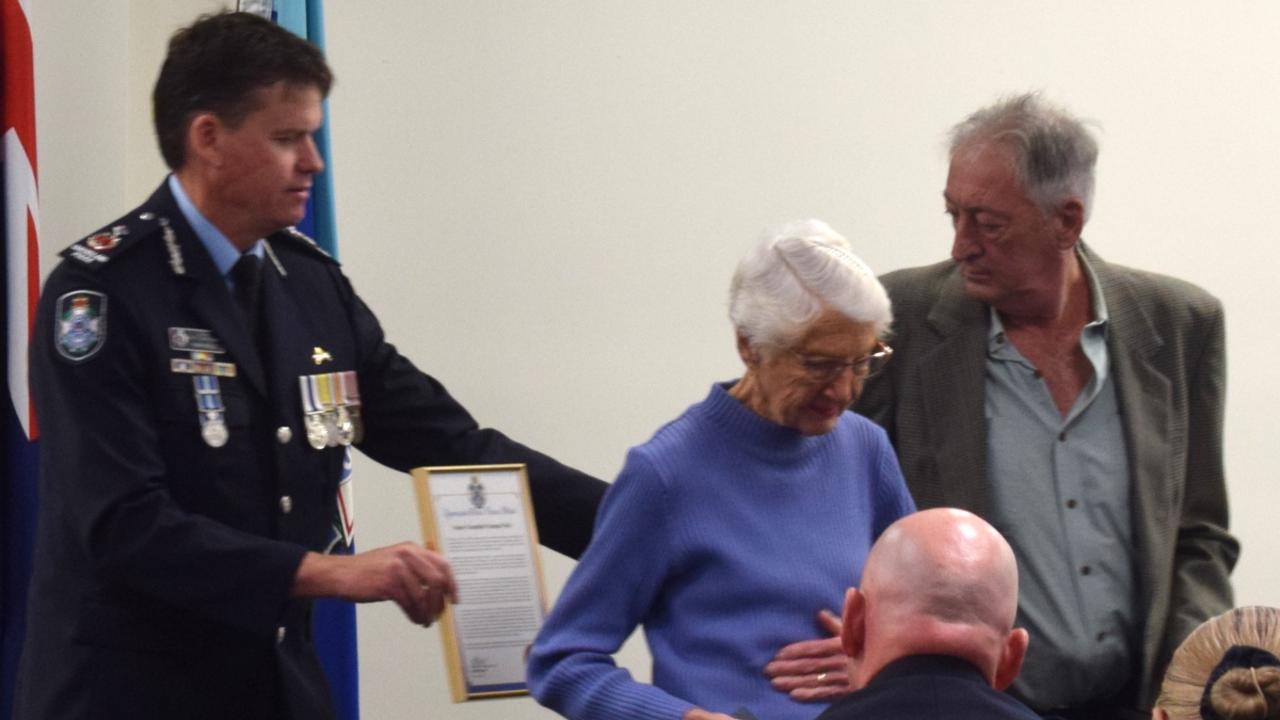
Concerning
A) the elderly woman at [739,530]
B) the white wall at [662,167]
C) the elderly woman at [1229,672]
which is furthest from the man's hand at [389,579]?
the white wall at [662,167]

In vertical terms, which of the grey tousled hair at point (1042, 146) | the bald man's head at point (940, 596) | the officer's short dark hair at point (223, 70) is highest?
the officer's short dark hair at point (223, 70)

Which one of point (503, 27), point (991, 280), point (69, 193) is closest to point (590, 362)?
point (503, 27)

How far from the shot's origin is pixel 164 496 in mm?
2135

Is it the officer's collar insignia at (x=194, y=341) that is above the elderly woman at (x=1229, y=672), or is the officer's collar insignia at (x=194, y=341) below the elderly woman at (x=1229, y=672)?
above

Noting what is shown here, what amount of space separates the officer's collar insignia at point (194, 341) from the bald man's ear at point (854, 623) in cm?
100

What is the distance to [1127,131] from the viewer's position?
411 cm

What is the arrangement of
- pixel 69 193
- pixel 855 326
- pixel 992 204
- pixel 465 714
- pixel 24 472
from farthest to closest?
pixel 465 714 → pixel 69 193 → pixel 24 472 → pixel 992 204 → pixel 855 326

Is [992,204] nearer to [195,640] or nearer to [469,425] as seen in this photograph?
[469,425]

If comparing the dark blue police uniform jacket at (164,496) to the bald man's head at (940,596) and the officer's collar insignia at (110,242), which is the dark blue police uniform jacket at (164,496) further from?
the bald man's head at (940,596)

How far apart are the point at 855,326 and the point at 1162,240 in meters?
2.30

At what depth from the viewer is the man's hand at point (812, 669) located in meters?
2.04

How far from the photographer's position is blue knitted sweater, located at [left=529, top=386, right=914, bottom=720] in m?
2.03

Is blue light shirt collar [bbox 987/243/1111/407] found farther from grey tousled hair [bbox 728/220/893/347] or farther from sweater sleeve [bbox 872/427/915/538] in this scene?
grey tousled hair [bbox 728/220/893/347]

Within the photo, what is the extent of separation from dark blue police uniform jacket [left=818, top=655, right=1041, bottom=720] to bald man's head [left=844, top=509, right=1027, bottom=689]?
2cm
